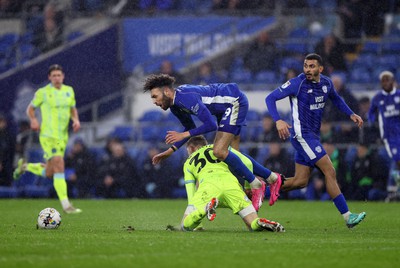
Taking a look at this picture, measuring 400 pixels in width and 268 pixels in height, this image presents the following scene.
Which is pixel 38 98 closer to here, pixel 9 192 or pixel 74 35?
pixel 9 192

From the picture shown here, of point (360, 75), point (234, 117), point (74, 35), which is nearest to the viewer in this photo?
point (234, 117)

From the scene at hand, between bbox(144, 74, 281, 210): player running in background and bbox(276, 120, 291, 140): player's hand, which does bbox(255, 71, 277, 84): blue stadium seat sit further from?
bbox(276, 120, 291, 140): player's hand

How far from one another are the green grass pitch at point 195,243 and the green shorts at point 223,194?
1.13 ft

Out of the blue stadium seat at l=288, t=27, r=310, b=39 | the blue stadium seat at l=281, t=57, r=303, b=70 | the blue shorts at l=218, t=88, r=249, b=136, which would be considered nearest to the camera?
the blue shorts at l=218, t=88, r=249, b=136

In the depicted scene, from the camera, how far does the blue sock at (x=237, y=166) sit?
10945mm

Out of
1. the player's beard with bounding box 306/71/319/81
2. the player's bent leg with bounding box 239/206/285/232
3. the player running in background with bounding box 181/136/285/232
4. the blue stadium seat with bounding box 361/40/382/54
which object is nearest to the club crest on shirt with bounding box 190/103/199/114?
the player running in background with bounding box 181/136/285/232

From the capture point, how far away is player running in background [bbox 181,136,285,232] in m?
10.2

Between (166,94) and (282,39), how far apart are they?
567 inches

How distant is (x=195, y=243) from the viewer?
8922 millimetres

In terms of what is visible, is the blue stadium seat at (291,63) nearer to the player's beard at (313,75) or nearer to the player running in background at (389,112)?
the player running in background at (389,112)

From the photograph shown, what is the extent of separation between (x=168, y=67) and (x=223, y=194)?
42.9ft

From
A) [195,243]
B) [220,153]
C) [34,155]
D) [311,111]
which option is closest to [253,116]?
[34,155]

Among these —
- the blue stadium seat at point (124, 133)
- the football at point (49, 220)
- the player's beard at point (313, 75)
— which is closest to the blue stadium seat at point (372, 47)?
the blue stadium seat at point (124, 133)

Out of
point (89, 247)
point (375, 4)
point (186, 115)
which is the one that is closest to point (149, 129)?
point (375, 4)
